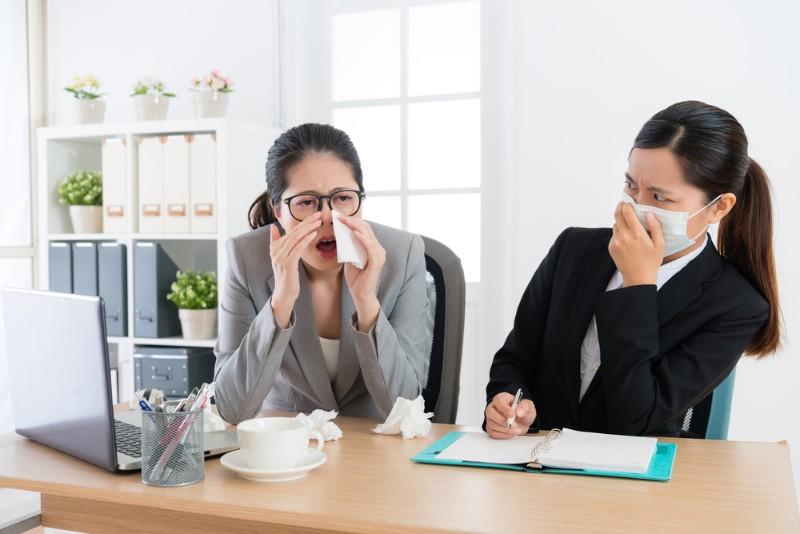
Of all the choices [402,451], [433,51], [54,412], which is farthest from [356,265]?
[433,51]

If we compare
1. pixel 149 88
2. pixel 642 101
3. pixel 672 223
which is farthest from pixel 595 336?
pixel 149 88

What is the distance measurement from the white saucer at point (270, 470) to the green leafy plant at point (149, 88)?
2.48 m

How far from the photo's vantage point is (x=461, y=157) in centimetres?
331

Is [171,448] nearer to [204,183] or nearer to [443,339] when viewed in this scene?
[443,339]

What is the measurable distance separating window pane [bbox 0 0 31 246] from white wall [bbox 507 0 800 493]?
2.32 metres

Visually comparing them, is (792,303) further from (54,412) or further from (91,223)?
(91,223)

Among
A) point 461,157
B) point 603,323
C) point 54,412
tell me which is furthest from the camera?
point 461,157

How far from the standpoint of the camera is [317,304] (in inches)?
69.4

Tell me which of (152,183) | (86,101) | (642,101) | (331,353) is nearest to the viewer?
(331,353)

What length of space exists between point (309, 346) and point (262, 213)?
1.55 ft

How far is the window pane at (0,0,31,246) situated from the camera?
3703 millimetres

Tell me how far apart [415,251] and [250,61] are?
2003 mm

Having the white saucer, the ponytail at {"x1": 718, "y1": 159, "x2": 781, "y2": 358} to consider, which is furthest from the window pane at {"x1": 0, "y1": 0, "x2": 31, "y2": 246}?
the ponytail at {"x1": 718, "y1": 159, "x2": 781, "y2": 358}

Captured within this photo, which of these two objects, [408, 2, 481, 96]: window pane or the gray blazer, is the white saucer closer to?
the gray blazer
